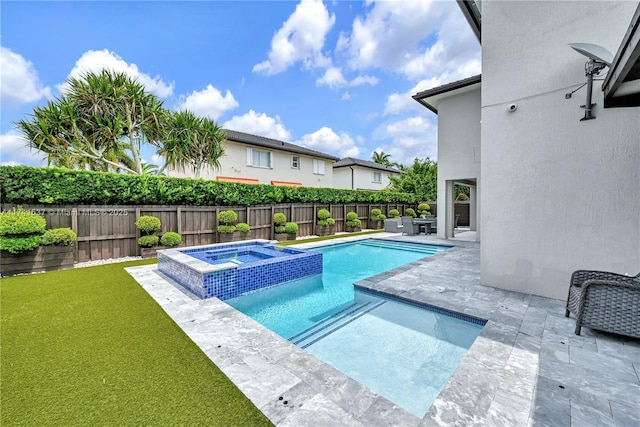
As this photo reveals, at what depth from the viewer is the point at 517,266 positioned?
545cm

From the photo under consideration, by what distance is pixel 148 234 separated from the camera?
9.87 meters

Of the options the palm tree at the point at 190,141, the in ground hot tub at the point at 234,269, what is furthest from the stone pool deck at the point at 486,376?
the palm tree at the point at 190,141

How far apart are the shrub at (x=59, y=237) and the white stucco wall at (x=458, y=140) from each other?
14700 mm

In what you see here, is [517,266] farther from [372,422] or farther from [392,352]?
[372,422]

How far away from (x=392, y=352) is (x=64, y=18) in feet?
44.0

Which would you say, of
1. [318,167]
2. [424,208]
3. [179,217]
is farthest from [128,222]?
[424,208]

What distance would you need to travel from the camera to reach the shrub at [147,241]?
9.43 meters

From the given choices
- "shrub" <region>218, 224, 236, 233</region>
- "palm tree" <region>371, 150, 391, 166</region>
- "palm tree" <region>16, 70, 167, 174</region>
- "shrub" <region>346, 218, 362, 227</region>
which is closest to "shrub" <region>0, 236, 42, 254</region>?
"shrub" <region>218, 224, 236, 233</region>

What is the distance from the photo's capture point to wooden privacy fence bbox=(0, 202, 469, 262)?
8.56m

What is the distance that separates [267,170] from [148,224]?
11.1 metres

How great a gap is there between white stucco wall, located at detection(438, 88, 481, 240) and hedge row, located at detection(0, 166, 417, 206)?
7994 mm

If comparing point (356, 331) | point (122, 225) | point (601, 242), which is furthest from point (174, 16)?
point (601, 242)

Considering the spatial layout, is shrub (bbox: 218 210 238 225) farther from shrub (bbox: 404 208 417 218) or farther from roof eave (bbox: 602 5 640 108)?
shrub (bbox: 404 208 417 218)

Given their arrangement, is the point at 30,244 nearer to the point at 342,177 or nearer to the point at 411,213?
the point at 411,213
